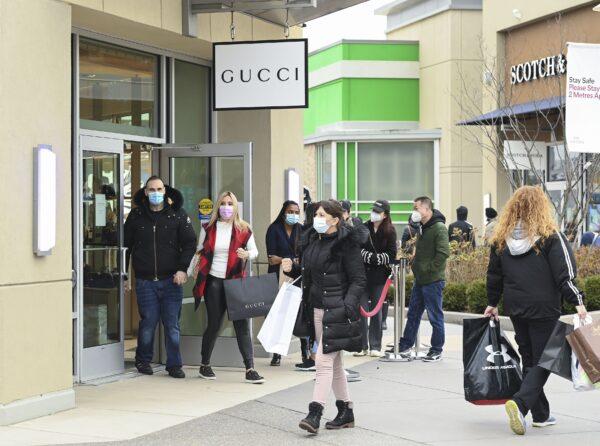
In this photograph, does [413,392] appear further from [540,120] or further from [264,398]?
[540,120]

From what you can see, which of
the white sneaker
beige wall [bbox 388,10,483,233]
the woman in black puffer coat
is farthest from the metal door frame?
beige wall [bbox 388,10,483,233]

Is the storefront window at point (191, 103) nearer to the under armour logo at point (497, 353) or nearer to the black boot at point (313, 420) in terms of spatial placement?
the black boot at point (313, 420)

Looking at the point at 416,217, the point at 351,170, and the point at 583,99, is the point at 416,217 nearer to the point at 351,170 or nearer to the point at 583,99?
the point at 583,99

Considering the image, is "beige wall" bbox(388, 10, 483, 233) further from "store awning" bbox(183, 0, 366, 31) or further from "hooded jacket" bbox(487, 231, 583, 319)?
"hooded jacket" bbox(487, 231, 583, 319)

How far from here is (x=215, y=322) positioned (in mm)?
11664

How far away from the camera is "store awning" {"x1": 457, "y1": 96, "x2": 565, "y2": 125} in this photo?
25.1 metres

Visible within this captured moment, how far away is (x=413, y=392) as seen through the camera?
10.9 meters

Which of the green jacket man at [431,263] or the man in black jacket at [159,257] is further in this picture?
the green jacket man at [431,263]

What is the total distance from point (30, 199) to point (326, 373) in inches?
110

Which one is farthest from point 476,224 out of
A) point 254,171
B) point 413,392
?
point 413,392

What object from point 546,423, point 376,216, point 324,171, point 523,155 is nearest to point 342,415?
point 546,423

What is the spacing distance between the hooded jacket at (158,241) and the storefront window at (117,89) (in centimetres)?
88

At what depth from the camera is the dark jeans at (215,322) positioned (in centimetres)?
1152

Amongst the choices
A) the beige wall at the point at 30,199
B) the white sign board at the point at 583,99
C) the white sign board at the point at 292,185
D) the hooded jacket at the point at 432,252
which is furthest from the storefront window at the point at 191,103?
the white sign board at the point at 583,99
